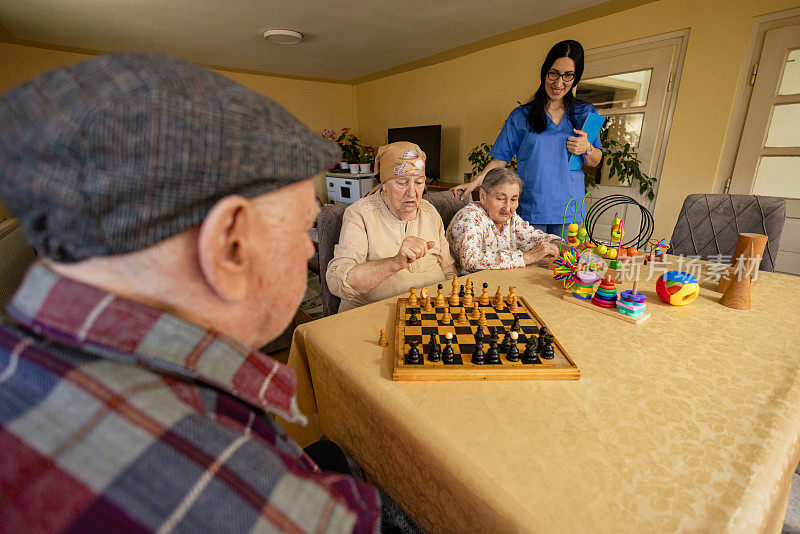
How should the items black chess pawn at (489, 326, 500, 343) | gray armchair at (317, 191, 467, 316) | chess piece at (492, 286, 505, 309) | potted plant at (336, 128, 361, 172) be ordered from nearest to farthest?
black chess pawn at (489, 326, 500, 343)
chess piece at (492, 286, 505, 309)
gray armchair at (317, 191, 467, 316)
potted plant at (336, 128, 361, 172)

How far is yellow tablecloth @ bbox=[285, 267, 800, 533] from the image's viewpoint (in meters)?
0.53

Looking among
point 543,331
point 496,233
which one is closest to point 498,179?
point 496,233

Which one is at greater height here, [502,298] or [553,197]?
[553,197]

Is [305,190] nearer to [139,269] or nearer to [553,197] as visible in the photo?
[139,269]

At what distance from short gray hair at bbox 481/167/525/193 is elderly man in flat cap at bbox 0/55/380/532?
150cm

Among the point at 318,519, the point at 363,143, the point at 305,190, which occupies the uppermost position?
the point at 363,143

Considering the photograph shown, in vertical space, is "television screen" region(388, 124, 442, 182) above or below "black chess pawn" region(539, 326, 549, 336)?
above

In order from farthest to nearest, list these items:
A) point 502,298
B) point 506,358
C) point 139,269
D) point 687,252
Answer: point 687,252 < point 502,298 < point 506,358 < point 139,269

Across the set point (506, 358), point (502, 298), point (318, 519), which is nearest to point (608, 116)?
point (502, 298)

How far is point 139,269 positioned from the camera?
383mm

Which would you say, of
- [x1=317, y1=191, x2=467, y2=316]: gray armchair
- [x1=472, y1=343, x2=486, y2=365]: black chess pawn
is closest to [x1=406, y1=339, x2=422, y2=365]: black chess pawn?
[x1=472, y1=343, x2=486, y2=365]: black chess pawn

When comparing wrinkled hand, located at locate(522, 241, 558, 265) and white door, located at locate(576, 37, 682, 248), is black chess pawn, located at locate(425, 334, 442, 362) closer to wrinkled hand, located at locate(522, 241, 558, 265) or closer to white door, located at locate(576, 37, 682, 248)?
wrinkled hand, located at locate(522, 241, 558, 265)

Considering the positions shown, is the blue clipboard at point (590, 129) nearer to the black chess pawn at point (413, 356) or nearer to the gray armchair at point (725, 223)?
the gray armchair at point (725, 223)

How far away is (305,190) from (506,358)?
2.07ft
